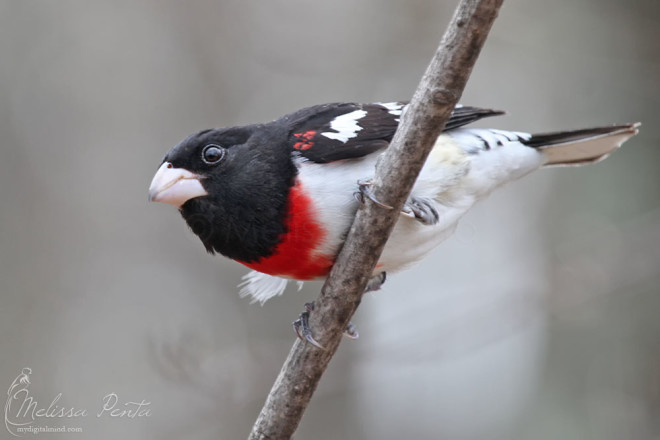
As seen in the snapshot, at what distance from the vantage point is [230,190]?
3105 millimetres

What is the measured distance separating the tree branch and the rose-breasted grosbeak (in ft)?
0.94

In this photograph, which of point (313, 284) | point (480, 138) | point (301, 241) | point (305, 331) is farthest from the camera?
point (313, 284)

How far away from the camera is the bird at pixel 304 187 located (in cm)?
303

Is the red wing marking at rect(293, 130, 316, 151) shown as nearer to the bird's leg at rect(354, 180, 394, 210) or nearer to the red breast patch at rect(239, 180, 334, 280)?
the red breast patch at rect(239, 180, 334, 280)

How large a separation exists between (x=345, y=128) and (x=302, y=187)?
46 cm

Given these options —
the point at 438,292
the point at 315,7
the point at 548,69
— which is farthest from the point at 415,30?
the point at 438,292

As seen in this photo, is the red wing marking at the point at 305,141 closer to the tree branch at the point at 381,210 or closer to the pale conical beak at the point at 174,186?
the pale conical beak at the point at 174,186

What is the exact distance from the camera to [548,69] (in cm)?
661

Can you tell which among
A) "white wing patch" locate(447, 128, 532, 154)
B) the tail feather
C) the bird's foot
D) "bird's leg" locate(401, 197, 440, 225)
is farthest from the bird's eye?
the tail feather

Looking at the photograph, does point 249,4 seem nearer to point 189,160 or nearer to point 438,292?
point 438,292

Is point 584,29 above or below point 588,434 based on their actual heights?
above

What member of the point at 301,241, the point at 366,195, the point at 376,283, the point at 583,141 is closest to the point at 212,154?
the point at 301,241

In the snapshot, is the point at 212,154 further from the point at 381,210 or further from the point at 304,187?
the point at 381,210

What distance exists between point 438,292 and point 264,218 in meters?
4.89
